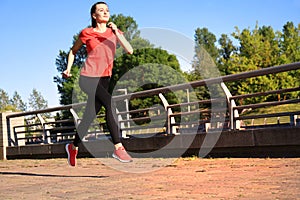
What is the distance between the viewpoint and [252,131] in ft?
23.8

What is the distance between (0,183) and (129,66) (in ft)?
183

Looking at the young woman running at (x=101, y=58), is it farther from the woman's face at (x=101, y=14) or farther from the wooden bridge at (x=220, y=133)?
the wooden bridge at (x=220, y=133)

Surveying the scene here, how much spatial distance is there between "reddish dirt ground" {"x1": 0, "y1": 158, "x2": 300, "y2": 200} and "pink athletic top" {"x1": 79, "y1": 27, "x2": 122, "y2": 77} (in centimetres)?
124

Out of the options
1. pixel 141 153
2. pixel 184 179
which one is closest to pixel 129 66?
pixel 141 153

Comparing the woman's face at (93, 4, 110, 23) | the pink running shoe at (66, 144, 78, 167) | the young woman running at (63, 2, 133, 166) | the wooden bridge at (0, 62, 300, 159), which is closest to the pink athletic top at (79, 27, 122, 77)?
the young woman running at (63, 2, 133, 166)

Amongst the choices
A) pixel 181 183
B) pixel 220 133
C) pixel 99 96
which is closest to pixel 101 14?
pixel 99 96

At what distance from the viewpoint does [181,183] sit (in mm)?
4820

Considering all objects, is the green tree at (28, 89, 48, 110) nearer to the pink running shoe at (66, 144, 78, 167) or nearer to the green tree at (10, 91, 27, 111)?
the green tree at (10, 91, 27, 111)

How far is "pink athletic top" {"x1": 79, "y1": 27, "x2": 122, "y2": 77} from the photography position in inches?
230

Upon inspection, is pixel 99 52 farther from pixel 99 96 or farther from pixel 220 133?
pixel 220 133

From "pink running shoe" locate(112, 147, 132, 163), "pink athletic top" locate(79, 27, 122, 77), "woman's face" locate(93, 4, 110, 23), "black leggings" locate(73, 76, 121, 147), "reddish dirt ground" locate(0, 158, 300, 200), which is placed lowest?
"reddish dirt ground" locate(0, 158, 300, 200)

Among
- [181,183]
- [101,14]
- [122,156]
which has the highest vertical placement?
[101,14]

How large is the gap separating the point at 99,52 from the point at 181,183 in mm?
1914

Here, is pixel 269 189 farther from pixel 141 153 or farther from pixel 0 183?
pixel 141 153
